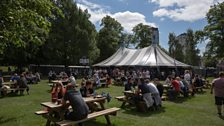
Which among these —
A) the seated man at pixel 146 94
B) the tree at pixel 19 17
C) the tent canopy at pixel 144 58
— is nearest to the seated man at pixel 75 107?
the tree at pixel 19 17

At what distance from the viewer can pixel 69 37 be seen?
3616cm

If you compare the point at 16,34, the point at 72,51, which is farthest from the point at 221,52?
the point at 16,34

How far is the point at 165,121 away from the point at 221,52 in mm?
31190

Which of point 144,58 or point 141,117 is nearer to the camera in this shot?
point 141,117

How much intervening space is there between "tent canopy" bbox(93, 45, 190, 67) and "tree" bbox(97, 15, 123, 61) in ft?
63.7

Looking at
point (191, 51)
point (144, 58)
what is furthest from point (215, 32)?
point (191, 51)

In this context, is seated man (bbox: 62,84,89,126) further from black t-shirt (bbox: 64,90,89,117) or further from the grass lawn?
the grass lawn

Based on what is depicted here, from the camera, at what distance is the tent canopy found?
87.8 ft

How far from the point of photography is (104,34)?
53.4 meters

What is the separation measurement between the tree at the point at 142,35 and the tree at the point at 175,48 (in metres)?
7.54

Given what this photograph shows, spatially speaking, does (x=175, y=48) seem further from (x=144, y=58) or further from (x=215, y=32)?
(x=144, y=58)

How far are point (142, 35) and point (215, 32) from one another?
22.4 m

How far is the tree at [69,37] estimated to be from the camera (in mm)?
34969

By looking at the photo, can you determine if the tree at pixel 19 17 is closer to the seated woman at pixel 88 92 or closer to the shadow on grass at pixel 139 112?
the seated woman at pixel 88 92
